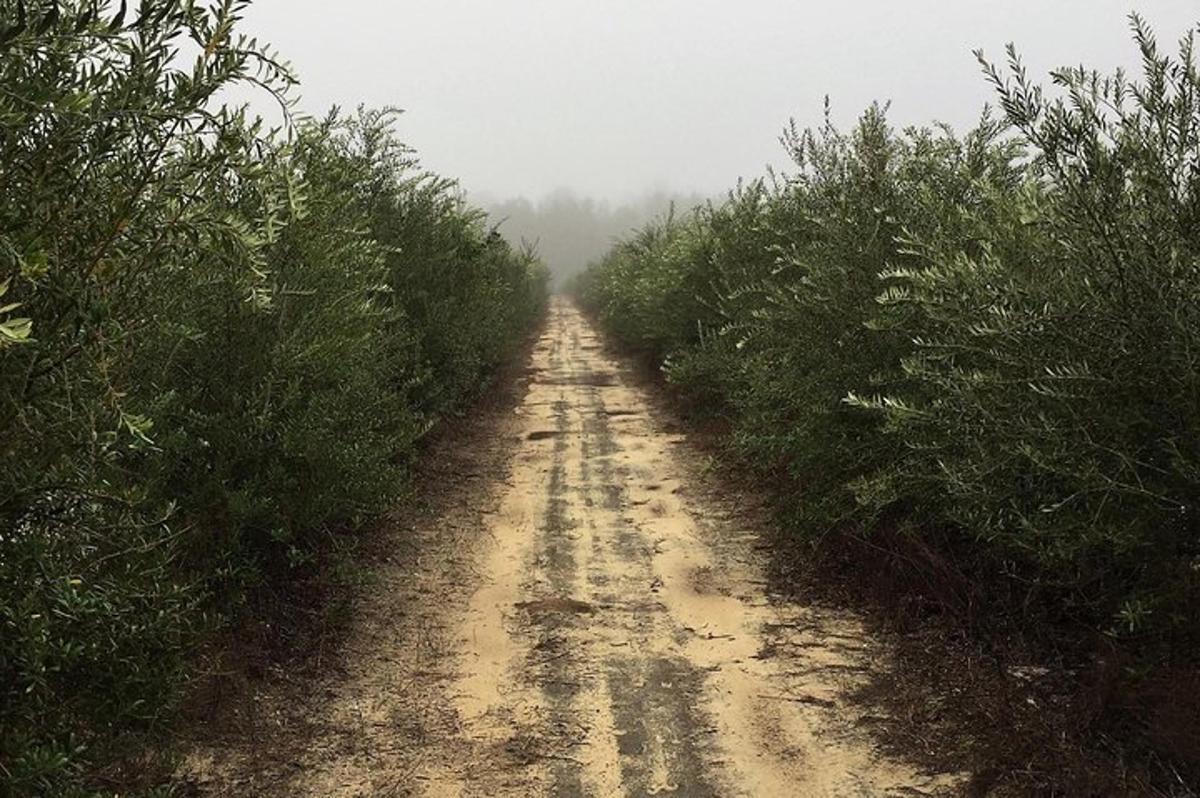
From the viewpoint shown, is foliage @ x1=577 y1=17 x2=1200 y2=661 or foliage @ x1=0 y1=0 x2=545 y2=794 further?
foliage @ x1=577 y1=17 x2=1200 y2=661

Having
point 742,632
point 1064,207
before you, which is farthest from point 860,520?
point 1064,207

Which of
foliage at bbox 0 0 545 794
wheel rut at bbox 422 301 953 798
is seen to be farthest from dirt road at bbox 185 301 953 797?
foliage at bbox 0 0 545 794

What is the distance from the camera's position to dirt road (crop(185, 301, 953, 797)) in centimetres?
449

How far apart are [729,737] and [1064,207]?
10.3 feet

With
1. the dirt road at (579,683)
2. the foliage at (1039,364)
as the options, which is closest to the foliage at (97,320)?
the dirt road at (579,683)

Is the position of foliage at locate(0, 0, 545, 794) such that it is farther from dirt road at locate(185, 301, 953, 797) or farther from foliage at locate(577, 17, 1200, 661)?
foliage at locate(577, 17, 1200, 661)

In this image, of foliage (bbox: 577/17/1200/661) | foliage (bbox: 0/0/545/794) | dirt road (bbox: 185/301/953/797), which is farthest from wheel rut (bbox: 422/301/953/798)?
foliage (bbox: 0/0/545/794)

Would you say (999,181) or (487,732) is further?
(999,181)

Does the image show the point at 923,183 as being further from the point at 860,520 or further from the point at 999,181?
the point at 860,520

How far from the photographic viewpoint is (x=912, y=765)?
4.52m

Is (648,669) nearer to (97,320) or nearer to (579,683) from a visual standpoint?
(579,683)

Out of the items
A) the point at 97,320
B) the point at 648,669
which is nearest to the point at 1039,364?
the point at 648,669

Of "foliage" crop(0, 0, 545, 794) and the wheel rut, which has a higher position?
"foliage" crop(0, 0, 545, 794)

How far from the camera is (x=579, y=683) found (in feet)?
18.1
